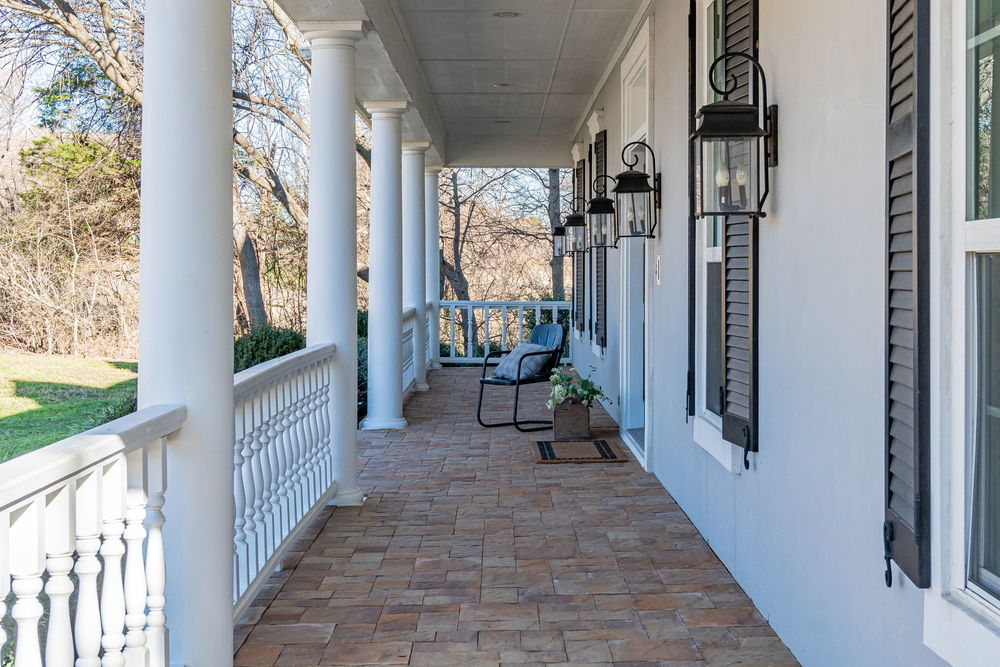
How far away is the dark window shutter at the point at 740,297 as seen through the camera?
314cm

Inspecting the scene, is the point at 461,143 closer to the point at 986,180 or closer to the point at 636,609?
the point at 636,609

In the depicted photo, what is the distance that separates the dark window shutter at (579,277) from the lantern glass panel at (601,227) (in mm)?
3153

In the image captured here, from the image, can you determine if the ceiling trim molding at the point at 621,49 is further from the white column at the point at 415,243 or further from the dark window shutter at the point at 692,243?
the white column at the point at 415,243

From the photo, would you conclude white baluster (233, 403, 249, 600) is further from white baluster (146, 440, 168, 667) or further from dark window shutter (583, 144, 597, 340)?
dark window shutter (583, 144, 597, 340)

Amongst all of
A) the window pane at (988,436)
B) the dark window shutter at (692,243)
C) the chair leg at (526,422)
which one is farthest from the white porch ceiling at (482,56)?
the window pane at (988,436)

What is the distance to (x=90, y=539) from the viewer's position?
1.84 m

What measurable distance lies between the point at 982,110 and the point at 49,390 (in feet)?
31.7

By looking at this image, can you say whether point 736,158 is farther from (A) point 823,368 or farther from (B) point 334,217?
(B) point 334,217

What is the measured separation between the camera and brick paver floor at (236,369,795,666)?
2.86m

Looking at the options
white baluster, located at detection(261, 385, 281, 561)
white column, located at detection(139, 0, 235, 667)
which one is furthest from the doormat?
white column, located at detection(139, 0, 235, 667)

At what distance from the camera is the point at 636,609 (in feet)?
10.5

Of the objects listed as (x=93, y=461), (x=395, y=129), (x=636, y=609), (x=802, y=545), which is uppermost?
(x=395, y=129)

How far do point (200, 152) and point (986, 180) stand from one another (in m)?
1.82

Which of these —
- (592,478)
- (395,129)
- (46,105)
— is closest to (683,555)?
(592,478)
